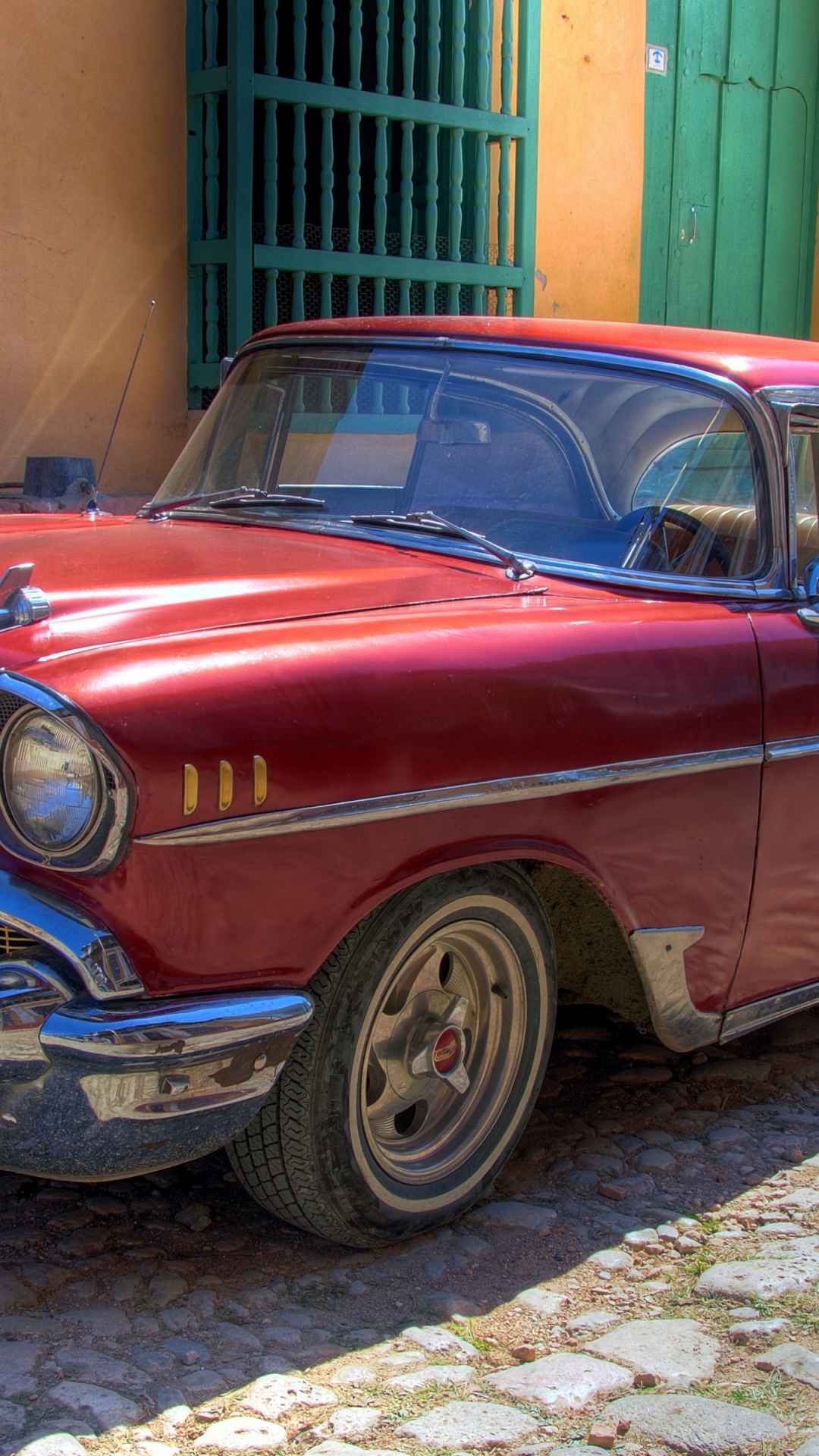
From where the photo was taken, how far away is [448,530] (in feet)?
9.60

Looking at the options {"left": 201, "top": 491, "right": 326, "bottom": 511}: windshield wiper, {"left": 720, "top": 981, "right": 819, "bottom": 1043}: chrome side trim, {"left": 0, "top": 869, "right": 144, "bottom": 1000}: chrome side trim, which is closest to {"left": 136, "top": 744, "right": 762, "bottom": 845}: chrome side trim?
A: {"left": 0, "top": 869, "right": 144, "bottom": 1000}: chrome side trim

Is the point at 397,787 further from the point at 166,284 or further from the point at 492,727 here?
the point at 166,284

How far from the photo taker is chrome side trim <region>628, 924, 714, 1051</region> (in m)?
2.70

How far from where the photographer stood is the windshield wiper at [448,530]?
2.81 meters

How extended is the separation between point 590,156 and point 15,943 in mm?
6908

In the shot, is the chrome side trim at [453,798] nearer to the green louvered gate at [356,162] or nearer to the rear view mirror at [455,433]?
the rear view mirror at [455,433]

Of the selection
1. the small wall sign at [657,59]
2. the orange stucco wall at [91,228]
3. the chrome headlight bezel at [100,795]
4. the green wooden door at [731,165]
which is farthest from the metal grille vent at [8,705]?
the small wall sign at [657,59]

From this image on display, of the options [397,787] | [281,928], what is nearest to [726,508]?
[397,787]

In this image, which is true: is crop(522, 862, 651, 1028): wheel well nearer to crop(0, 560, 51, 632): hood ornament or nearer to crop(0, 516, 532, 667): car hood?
crop(0, 516, 532, 667): car hood

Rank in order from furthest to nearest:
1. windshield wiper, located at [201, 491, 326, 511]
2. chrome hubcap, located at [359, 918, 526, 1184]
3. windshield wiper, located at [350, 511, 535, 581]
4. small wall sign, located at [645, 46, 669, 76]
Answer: small wall sign, located at [645, 46, 669, 76] < windshield wiper, located at [201, 491, 326, 511] < windshield wiper, located at [350, 511, 535, 581] < chrome hubcap, located at [359, 918, 526, 1184]

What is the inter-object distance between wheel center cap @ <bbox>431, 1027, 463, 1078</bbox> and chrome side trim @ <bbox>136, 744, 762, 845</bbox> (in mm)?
440

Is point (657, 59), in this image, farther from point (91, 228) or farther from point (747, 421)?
point (747, 421)

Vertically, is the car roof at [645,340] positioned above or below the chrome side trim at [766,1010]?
above

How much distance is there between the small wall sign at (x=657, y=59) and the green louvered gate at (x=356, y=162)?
1108 mm
